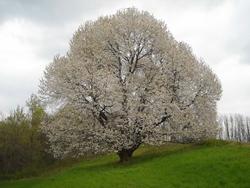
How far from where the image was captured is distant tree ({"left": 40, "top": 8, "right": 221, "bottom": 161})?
43688 millimetres

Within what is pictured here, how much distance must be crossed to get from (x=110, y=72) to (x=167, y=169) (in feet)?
44.3

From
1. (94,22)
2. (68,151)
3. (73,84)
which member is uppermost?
(94,22)

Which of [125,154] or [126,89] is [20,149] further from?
[126,89]

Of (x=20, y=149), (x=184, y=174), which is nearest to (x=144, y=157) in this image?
(x=184, y=174)

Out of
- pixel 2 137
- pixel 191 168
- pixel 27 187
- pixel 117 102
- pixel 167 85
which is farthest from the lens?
pixel 2 137

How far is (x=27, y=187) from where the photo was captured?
119ft

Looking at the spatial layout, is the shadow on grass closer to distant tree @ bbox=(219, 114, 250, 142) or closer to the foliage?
the foliage

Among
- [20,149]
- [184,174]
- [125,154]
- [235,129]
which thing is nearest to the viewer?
[184,174]

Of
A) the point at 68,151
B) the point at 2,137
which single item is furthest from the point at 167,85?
the point at 2,137

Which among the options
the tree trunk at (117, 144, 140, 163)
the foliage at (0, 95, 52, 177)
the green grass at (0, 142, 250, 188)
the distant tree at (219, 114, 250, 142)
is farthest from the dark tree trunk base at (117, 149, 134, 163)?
the distant tree at (219, 114, 250, 142)

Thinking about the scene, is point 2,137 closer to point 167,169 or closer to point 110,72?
point 110,72

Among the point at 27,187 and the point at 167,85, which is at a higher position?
the point at 167,85

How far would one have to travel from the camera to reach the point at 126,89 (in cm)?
4428

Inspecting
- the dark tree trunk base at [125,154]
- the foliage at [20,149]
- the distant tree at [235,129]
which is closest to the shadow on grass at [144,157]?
the dark tree trunk base at [125,154]
